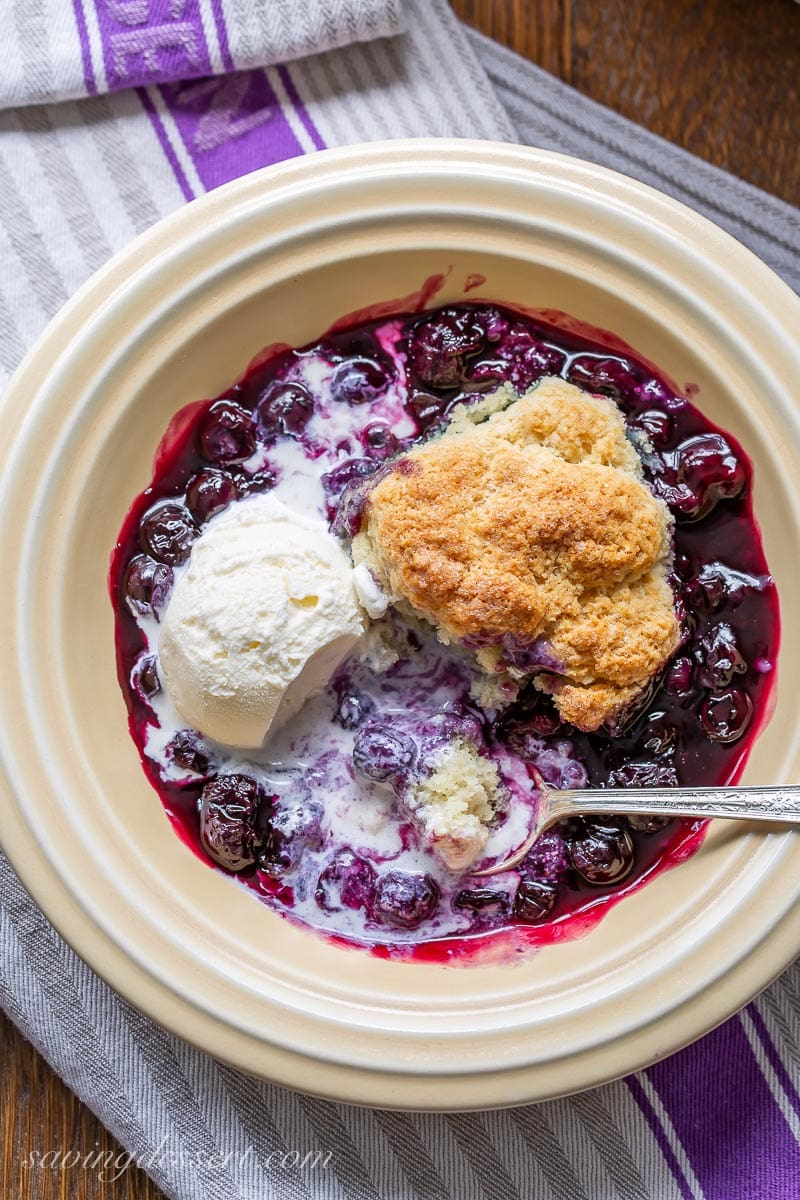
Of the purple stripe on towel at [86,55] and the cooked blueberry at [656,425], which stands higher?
the purple stripe on towel at [86,55]

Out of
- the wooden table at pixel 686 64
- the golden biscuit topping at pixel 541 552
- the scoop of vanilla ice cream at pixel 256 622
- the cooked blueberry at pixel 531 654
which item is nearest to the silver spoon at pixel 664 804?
the golden biscuit topping at pixel 541 552

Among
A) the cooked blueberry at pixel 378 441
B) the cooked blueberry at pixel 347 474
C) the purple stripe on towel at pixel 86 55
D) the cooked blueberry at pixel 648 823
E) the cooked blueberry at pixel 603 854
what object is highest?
the purple stripe on towel at pixel 86 55

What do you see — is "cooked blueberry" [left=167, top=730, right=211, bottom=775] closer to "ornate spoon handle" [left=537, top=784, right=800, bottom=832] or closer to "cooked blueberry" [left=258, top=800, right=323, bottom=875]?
"cooked blueberry" [left=258, top=800, right=323, bottom=875]

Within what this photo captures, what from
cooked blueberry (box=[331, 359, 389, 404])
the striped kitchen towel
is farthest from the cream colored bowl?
the striped kitchen towel

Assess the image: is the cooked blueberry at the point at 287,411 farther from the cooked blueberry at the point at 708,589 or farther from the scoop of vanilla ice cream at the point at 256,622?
the cooked blueberry at the point at 708,589

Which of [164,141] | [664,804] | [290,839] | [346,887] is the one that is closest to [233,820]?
[290,839]

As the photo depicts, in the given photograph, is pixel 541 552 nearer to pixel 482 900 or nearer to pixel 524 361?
pixel 524 361

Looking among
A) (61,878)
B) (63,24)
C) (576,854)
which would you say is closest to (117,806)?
(61,878)
